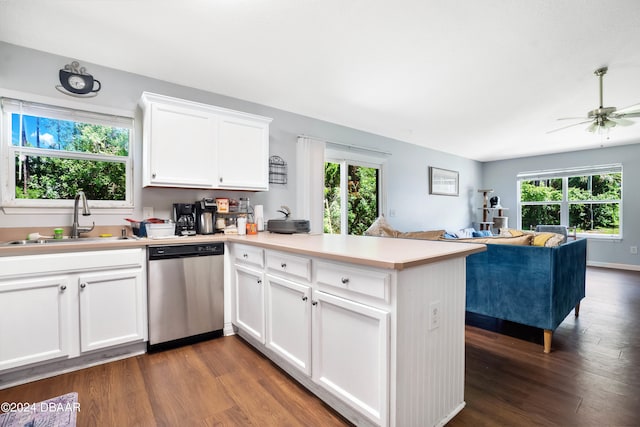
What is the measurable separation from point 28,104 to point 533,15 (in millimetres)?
3857

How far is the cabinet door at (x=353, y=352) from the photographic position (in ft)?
4.17

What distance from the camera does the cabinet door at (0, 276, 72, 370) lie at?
1799 millimetres

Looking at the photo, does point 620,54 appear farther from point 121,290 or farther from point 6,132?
point 6,132

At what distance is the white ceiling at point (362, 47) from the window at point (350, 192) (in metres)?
0.94

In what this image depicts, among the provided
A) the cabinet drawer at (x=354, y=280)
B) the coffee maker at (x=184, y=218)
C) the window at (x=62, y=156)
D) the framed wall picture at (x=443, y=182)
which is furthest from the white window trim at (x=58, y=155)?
the framed wall picture at (x=443, y=182)

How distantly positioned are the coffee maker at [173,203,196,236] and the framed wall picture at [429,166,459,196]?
460 cm

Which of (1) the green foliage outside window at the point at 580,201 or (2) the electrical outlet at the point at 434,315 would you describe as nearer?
(2) the electrical outlet at the point at 434,315

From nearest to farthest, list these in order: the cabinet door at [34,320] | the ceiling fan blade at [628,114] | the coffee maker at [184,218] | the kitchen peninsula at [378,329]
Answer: the kitchen peninsula at [378,329] < the cabinet door at [34,320] < the coffee maker at [184,218] < the ceiling fan blade at [628,114]

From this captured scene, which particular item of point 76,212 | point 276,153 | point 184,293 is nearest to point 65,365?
point 184,293

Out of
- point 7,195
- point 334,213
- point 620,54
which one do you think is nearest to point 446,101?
point 620,54

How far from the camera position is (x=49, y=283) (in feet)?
6.25

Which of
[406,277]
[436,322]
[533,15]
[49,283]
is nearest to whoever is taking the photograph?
[406,277]

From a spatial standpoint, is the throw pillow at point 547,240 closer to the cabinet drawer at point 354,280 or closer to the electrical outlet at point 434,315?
the electrical outlet at point 434,315

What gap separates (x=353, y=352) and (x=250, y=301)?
1.14 metres
